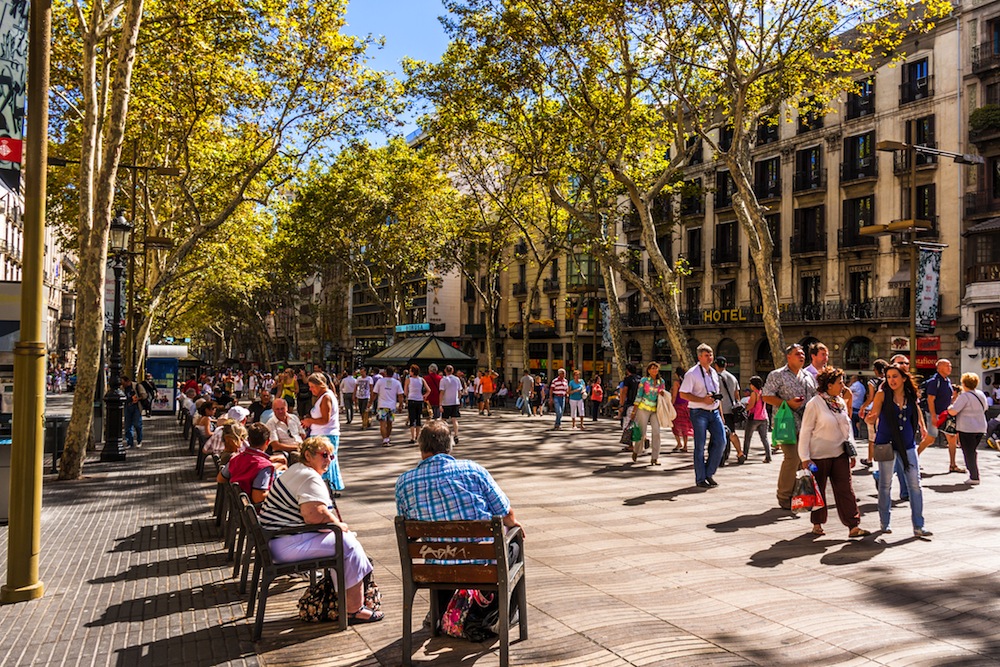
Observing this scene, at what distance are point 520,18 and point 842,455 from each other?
1558 cm

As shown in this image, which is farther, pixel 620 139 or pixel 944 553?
pixel 620 139

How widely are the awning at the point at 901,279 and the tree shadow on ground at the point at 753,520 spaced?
24757 millimetres

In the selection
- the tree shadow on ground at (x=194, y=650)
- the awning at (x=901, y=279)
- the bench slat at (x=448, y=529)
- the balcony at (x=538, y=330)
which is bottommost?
the tree shadow on ground at (x=194, y=650)

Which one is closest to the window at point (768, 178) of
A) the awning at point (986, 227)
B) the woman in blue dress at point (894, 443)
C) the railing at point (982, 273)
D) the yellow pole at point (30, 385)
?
the awning at point (986, 227)

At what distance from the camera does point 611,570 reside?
671 cm

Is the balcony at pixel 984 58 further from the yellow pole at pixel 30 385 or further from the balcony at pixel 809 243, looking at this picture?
the yellow pole at pixel 30 385

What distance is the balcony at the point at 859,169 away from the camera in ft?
111

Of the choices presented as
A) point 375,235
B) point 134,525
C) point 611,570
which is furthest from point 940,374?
point 375,235

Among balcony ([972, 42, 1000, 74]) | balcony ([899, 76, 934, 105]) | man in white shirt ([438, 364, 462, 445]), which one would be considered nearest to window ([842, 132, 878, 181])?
balcony ([899, 76, 934, 105])

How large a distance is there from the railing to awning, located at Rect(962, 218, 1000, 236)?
3.98 ft

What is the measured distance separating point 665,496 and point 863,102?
29.7m

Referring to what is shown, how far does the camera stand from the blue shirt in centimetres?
478

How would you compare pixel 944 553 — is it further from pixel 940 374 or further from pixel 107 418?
pixel 107 418

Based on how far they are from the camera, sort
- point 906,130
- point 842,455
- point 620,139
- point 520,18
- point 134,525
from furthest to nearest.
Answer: point 906,130
point 620,139
point 520,18
point 134,525
point 842,455
